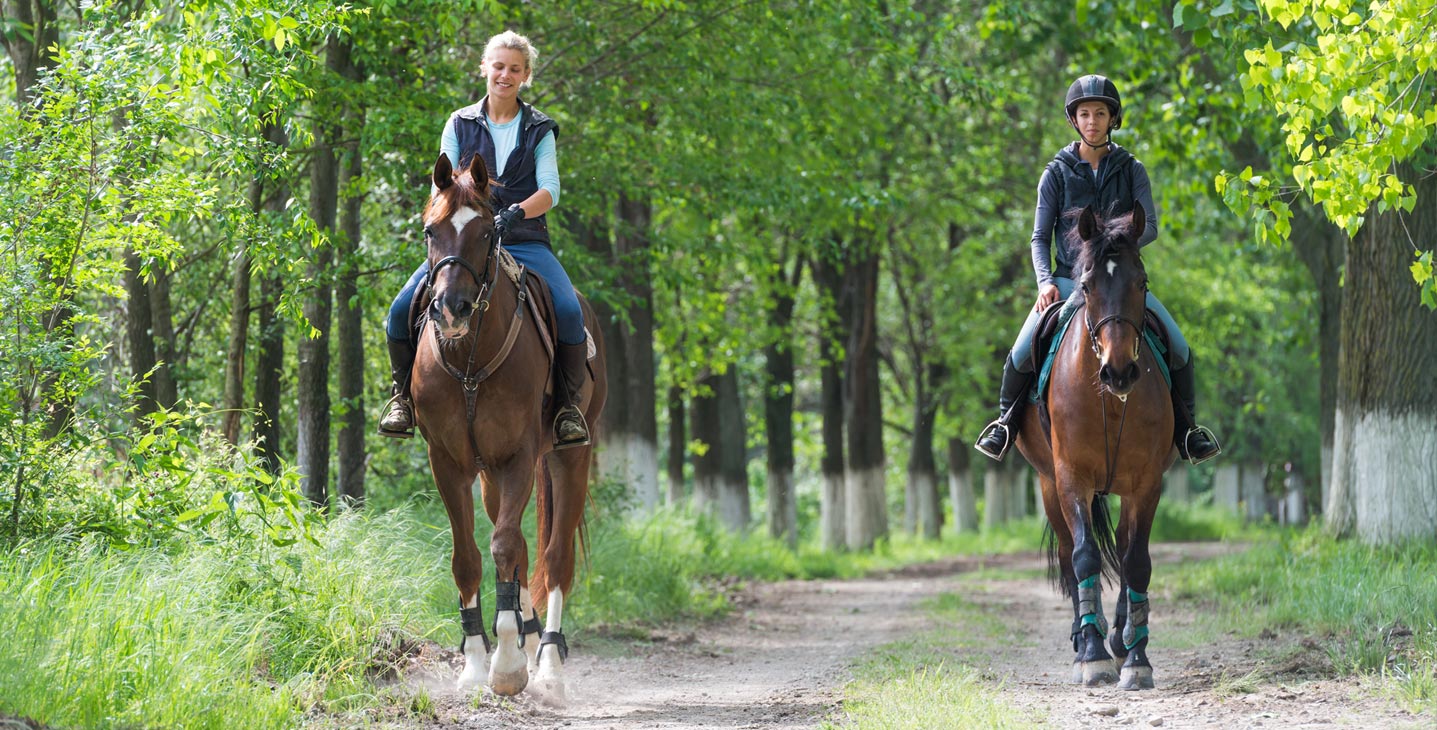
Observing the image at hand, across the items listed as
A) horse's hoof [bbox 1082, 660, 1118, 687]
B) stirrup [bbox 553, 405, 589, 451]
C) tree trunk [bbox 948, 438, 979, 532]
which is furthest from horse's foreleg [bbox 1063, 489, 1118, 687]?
tree trunk [bbox 948, 438, 979, 532]

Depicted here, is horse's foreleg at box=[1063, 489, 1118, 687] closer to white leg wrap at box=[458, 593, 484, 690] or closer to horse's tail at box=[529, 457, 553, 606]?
horse's tail at box=[529, 457, 553, 606]

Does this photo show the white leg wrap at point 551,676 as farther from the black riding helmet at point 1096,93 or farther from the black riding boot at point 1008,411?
the black riding helmet at point 1096,93

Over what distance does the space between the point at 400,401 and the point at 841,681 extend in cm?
310

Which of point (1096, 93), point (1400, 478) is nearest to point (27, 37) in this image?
point (1096, 93)

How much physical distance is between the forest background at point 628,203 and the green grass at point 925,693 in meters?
2.89

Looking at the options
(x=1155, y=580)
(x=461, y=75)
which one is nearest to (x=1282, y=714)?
(x=461, y=75)

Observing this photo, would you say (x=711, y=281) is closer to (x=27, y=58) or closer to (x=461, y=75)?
(x=461, y=75)

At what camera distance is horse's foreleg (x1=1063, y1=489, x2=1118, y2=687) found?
784cm

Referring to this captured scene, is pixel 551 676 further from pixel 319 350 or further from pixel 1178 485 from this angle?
pixel 1178 485

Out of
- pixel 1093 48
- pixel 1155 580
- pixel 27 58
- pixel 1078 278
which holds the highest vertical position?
pixel 1093 48

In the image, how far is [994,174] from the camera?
2519 centimetres

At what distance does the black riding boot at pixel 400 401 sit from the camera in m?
7.62

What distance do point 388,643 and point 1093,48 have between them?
37.5 feet

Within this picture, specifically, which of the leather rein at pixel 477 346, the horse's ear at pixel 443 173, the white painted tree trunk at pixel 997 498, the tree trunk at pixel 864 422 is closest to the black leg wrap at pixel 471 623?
the leather rein at pixel 477 346
